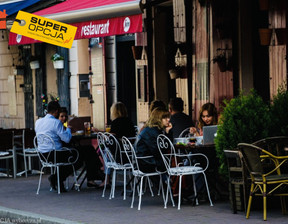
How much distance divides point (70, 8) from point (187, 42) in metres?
3.37

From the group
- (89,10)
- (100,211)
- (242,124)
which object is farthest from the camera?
(89,10)

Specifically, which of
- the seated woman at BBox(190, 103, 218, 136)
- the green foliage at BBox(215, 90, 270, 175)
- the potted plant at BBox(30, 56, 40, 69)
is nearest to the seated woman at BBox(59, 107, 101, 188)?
the seated woman at BBox(190, 103, 218, 136)

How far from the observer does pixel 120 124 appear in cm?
1277

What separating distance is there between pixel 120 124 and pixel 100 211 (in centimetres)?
257

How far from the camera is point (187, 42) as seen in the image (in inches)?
589

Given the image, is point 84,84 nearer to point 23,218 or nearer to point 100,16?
point 100,16

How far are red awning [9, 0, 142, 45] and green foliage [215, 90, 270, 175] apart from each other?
5.40 meters

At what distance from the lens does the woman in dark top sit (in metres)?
12.7

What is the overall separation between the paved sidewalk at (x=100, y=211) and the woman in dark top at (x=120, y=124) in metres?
0.92

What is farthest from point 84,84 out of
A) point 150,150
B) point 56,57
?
point 150,150

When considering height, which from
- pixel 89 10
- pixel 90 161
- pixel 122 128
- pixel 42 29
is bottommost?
pixel 90 161

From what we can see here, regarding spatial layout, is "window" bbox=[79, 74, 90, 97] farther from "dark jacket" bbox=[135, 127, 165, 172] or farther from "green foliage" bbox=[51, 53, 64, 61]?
"dark jacket" bbox=[135, 127, 165, 172]

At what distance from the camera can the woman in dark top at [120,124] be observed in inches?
502

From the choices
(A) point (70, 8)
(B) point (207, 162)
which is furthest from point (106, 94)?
(B) point (207, 162)
